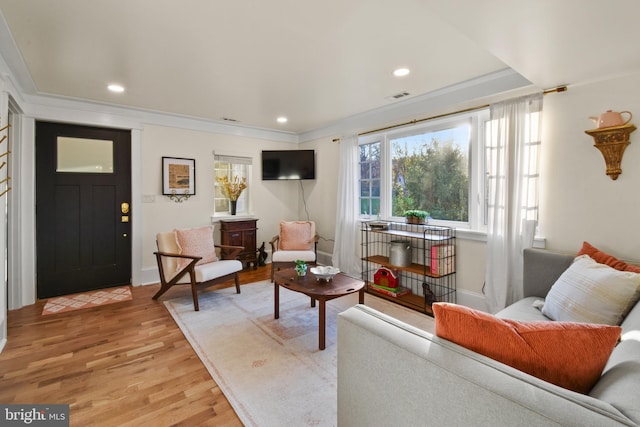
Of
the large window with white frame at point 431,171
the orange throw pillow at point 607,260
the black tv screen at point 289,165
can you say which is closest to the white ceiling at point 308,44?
the large window with white frame at point 431,171

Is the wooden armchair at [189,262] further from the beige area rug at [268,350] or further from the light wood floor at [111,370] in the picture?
the light wood floor at [111,370]

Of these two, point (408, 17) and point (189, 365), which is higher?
point (408, 17)

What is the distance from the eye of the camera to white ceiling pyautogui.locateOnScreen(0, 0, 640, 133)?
1.66 meters

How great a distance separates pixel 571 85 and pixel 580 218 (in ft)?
3.61

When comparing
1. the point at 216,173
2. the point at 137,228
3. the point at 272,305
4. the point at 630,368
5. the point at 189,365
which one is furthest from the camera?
the point at 216,173

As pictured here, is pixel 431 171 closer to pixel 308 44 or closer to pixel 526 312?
pixel 526 312

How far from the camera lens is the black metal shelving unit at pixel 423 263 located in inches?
129

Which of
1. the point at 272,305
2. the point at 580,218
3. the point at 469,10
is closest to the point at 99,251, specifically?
the point at 272,305

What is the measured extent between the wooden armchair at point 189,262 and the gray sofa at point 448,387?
8.29ft

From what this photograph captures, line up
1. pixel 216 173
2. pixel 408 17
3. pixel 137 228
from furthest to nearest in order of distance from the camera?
pixel 216 173, pixel 137 228, pixel 408 17

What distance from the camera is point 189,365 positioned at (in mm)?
2275

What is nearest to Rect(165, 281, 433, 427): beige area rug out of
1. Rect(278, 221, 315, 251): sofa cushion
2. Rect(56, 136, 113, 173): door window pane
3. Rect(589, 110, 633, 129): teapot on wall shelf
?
Rect(278, 221, 315, 251): sofa cushion

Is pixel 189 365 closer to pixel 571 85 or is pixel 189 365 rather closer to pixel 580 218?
pixel 580 218

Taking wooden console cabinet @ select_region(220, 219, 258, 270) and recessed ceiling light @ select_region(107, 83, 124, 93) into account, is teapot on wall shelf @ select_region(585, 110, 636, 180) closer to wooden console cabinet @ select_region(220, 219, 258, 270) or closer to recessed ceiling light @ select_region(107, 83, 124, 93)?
wooden console cabinet @ select_region(220, 219, 258, 270)
